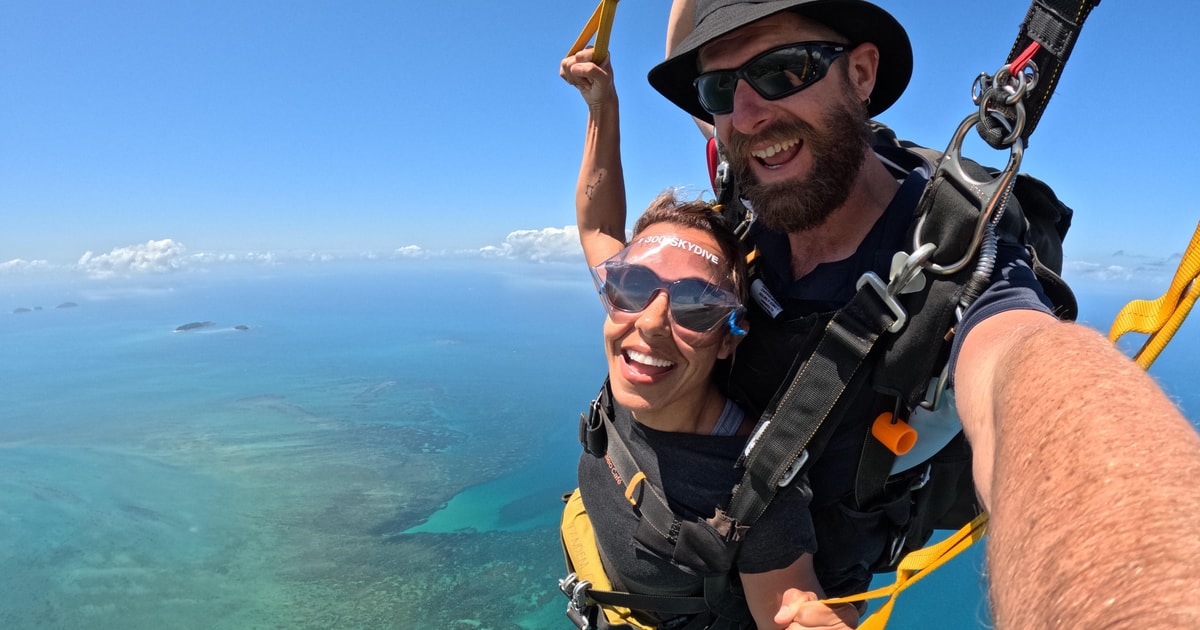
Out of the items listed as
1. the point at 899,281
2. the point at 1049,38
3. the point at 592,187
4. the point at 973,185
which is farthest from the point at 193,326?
the point at 1049,38

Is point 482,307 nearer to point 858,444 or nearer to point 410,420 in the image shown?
point 410,420

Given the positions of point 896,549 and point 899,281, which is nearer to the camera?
point 899,281

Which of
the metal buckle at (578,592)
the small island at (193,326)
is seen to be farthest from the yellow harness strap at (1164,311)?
the small island at (193,326)

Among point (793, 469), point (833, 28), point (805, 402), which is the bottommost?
point (793, 469)

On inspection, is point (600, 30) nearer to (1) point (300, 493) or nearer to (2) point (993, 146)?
(2) point (993, 146)

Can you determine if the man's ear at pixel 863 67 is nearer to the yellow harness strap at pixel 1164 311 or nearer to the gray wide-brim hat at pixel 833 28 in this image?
the gray wide-brim hat at pixel 833 28

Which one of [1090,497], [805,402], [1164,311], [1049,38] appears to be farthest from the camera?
[805,402]

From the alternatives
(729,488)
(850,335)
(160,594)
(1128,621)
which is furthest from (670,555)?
(160,594)
